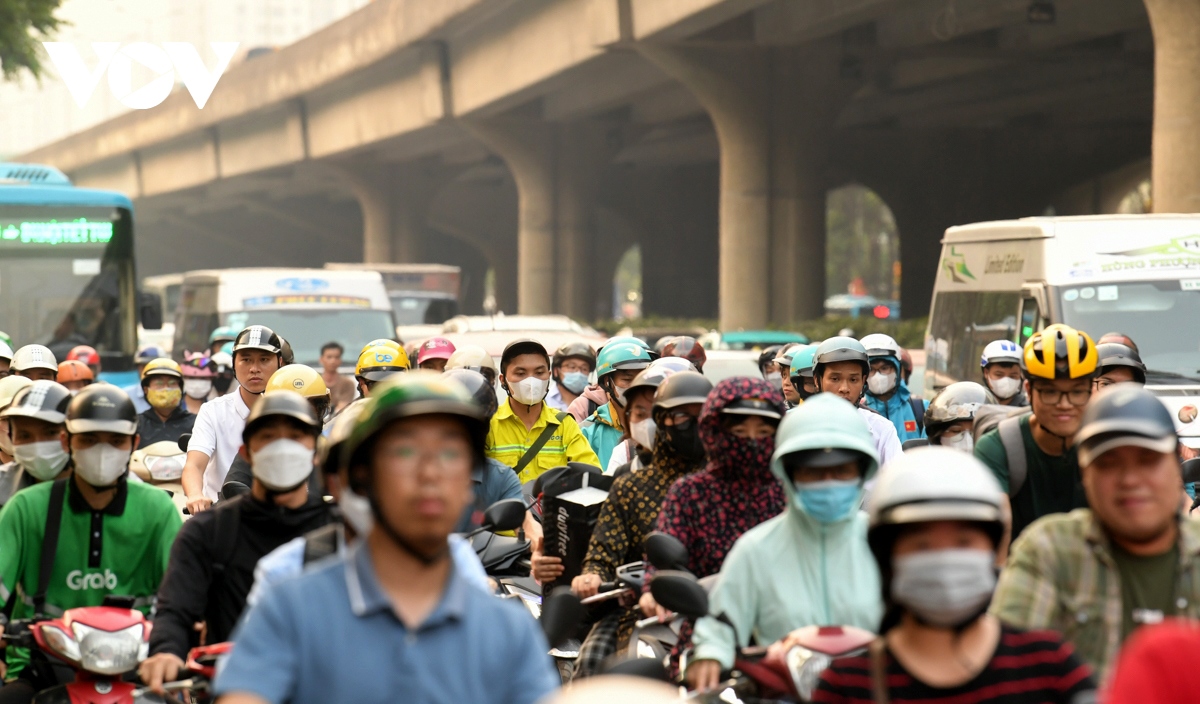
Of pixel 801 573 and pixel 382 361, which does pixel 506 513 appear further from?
pixel 382 361

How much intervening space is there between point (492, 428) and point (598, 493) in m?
2.29

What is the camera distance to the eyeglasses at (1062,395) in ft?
21.2

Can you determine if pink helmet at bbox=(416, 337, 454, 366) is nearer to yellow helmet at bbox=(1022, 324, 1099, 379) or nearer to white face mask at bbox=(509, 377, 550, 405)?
white face mask at bbox=(509, 377, 550, 405)

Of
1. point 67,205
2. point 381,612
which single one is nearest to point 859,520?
point 381,612

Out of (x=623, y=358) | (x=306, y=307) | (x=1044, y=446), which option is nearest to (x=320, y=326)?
(x=306, y=307)

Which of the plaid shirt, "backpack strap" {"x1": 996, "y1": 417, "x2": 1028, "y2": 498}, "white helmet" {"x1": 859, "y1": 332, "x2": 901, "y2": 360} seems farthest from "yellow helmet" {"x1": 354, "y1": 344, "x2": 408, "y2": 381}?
the plaid shirt

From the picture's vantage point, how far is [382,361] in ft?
34.6

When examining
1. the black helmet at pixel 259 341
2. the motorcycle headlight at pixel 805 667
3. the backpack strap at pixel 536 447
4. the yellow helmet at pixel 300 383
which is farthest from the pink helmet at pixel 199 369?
the motorcycle headlight at pixel 805 667

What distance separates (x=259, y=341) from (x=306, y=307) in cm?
1182

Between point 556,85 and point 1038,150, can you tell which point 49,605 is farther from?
point 1038,150

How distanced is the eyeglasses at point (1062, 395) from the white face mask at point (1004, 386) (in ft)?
14.3

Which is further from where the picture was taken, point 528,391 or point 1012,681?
point 528,391

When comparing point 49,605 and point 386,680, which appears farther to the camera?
point 49,605

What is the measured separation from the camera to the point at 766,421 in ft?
18.5
